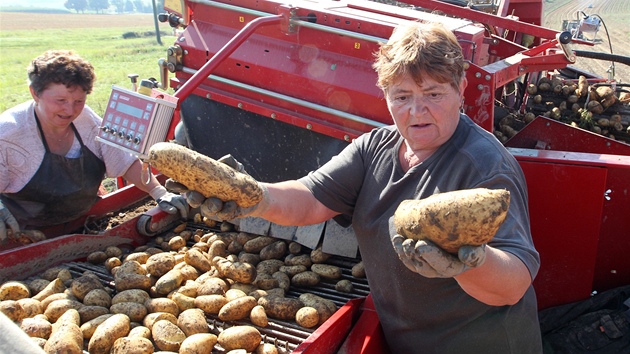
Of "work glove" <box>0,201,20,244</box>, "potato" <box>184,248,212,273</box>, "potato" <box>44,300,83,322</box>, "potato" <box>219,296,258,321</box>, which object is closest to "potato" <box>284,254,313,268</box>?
"potato" <box>184,248,212,273</box>

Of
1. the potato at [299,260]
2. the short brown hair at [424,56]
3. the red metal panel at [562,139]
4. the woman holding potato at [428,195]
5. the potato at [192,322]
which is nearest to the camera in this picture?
the woman holding potato at [428,195]

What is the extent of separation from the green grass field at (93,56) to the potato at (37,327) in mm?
11085

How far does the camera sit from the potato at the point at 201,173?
184 cm

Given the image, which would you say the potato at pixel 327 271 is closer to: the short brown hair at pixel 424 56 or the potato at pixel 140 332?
the potato at pixel 140 332

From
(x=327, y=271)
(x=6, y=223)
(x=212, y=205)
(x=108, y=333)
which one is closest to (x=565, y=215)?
(x=327, y=271)

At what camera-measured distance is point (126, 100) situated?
2.69 meters

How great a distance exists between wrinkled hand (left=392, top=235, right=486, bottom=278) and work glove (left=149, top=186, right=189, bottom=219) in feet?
6.84

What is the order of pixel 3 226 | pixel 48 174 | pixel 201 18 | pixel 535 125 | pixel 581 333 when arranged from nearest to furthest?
pixel 581 333, pixel 3 226, pixel 48 174, pixel 535 125, pixel 201 18

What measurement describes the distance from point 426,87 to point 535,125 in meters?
1.78

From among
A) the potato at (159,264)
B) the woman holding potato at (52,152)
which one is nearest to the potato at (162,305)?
the potato at (159,264)

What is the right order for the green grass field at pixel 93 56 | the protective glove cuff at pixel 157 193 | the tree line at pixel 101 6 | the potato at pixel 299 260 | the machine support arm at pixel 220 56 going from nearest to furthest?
the machine support arm at pixel 220 56, the potato at pixel 299 260, the protective glove cuff at pixel 157 193, the green grass field at pixel 93 56, the tree line at pixel 101 6

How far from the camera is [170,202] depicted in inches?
130

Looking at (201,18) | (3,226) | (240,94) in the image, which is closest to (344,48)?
(240,94)

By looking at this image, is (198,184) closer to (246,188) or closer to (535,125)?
(246,188)
